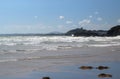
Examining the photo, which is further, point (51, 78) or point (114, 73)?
point (114, 73)

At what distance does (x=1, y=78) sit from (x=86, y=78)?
340 cm

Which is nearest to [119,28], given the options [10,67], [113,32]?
[113,32]

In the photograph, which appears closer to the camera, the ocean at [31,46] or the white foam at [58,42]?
the ocean at [31,46]

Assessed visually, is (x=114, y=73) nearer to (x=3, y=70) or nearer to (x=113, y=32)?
(x=3, y=70)

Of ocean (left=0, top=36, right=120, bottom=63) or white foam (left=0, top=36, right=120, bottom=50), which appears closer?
ocean (left=0, top=36, right=120, bottom=63)

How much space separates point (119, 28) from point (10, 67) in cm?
8926

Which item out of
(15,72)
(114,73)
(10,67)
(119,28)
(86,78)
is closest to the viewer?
(86,78)

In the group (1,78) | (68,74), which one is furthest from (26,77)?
(68,74)

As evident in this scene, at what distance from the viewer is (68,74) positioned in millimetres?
13258

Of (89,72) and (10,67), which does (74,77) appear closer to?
(89,72)

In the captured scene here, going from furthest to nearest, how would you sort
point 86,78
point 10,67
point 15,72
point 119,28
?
point 119,28
point 10,67
point 15,72
point 86,78

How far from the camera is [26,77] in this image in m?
12.7

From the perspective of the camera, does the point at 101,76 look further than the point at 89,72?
No

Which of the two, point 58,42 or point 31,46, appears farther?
point 58,42
